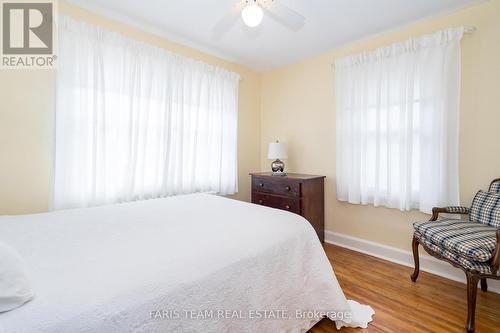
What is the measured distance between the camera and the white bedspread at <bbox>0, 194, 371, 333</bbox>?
77 centimetres

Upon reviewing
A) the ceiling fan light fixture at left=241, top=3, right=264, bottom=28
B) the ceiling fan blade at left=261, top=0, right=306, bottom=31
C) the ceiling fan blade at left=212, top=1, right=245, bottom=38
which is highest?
the ceiling fan blade at left=261, top=0, right=306, bottom=31

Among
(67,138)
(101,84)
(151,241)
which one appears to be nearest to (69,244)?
(151,241)

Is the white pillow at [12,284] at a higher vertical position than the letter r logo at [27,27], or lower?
lower

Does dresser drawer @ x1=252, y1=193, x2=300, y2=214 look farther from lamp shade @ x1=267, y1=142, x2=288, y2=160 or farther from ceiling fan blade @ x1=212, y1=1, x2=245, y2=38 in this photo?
ceiling fan blade @ x1=212, y1=1, x2=245, y2=38

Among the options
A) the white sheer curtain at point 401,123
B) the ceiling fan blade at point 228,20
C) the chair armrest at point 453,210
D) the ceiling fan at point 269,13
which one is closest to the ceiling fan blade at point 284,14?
the ceiling fan at point 269,13

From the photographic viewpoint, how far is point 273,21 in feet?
8.13

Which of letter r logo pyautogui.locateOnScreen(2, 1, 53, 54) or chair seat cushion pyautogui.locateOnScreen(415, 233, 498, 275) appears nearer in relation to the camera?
chair seat cushion pyautogui.locateOnScreen(415, 233, 498, 275)

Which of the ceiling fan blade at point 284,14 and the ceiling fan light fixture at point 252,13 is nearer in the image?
the ceiling fan light fixture at point 252,13

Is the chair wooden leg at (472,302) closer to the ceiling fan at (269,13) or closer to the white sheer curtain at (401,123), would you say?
the white sheer curtain at (401,123)

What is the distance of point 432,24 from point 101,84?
11.0 feet

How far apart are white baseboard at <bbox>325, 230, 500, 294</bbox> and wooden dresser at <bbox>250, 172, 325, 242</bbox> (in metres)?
0.25

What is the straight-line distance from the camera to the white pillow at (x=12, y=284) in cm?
69

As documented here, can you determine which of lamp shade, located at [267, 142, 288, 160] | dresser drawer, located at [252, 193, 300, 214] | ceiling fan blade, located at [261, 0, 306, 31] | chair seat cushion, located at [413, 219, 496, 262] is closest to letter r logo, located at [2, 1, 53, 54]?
ceiling fan blade, located at [261, 0, 306, 31]

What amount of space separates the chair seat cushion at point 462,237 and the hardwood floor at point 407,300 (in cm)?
47
